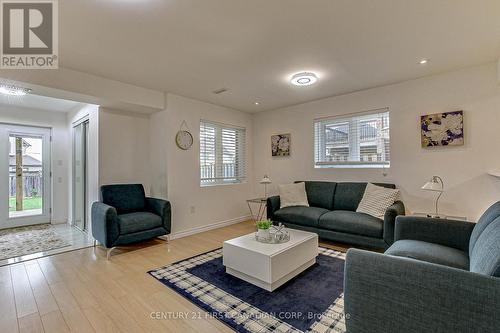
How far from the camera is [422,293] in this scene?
46.6 inches

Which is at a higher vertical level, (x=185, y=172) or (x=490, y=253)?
(x=185, y=172)

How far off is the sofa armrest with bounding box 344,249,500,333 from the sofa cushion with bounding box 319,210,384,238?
1875 millimetres

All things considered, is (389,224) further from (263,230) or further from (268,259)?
(268,259)

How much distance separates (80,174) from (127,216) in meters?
2.01

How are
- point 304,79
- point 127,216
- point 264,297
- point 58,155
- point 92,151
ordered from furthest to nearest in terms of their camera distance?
point 58,155 < point 92,151 < point 127,216 < point 304,79 < point 264,297

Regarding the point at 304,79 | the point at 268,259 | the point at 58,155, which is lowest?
the point at 268,259

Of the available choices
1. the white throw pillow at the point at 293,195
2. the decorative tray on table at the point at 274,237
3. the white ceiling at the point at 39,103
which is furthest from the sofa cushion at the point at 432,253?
the white ceiling at the point at 39,103

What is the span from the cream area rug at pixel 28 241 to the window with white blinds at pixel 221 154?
97.4 inches

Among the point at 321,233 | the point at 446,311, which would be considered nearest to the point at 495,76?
the point at 321,233

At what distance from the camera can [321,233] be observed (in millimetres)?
3498

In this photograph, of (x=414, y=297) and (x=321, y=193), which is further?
(x=321, y=193)

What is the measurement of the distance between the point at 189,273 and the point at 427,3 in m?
3.24

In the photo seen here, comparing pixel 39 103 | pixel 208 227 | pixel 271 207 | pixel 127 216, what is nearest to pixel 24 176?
pixel 39 103

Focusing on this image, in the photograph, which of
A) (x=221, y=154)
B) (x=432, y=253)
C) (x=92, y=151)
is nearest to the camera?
(x=432, y=253)
